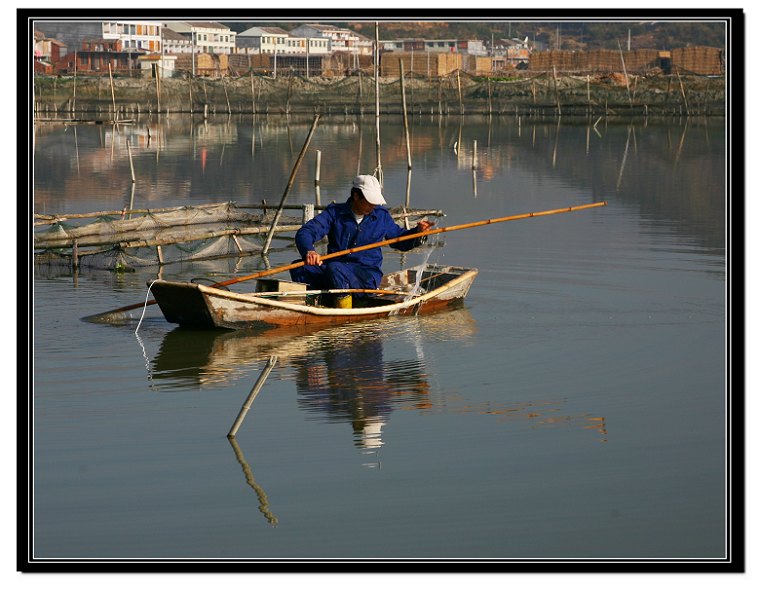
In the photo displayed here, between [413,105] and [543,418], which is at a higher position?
[413,105]

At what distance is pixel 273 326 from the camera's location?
964cm

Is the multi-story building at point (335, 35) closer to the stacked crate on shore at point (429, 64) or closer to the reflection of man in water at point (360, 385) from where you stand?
the stacked crate on shore at point (429, 64)

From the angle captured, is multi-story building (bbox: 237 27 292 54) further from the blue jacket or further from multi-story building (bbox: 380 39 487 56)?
the blue jacket

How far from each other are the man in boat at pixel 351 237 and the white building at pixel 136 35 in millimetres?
72844

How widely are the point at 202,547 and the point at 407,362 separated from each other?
3.75 metres

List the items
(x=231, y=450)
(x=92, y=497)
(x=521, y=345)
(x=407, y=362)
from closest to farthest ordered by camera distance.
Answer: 1. (x=92, y=497)
2. (x=231, y=450)
3. (x=407, y=362)
4. (x=521, y=345)

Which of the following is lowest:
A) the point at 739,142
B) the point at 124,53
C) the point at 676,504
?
the point at 676,504

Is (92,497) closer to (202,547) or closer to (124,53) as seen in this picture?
(202,547)

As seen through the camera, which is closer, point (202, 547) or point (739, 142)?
point (202, 547)

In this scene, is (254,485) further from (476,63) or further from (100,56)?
(476,63)

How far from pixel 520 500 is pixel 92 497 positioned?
81.7 inches

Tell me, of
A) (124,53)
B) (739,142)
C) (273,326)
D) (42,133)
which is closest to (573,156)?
(42,133)

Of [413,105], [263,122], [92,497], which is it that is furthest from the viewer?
[413,105]

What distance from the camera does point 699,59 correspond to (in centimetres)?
7125
